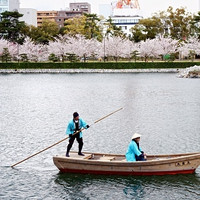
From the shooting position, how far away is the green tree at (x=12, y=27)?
3957 inches

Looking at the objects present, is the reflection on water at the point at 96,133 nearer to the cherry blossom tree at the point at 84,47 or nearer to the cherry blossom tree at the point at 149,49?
the cherry blossom tree at the point at 84,47

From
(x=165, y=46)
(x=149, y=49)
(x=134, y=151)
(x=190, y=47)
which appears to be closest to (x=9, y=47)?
(x=149, y=49)

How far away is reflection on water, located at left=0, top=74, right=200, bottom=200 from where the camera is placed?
15.2 meters

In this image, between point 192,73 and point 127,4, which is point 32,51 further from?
point 127,4

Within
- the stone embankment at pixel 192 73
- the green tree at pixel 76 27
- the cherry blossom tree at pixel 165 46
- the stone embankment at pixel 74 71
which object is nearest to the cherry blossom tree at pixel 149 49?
the cherry blossom tree at pixel 165 46

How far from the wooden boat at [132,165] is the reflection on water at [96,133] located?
23 cm

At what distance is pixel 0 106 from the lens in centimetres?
3650

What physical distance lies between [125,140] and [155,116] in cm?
818

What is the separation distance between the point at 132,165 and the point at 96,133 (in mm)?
9094

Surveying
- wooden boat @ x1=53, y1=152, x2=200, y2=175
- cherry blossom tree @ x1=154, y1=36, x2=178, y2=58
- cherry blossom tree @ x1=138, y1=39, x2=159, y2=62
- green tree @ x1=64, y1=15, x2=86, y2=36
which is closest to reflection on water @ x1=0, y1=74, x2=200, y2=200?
wooden boat @ x1=53, y1=152, x2=200, y2=175

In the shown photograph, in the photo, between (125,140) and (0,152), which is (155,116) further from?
(0,152)

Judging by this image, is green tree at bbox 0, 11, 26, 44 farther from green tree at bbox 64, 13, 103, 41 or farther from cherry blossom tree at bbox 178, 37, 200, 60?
cherry blossom tree at bbox 178, 37, 200, 60

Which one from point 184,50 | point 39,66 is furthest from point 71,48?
point 184,50

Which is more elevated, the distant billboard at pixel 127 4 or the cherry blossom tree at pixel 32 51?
the distant billboard at pixel 127 4
